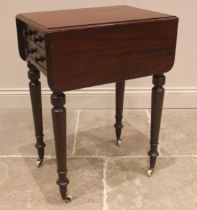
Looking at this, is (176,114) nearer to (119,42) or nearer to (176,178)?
(176,178)

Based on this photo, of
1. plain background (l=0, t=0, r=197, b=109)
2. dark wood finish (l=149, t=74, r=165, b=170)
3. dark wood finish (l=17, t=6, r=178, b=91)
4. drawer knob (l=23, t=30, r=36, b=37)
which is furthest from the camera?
plain background (l=0, t=0, r=197, b=109)

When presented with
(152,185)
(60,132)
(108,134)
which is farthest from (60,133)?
(108,134)

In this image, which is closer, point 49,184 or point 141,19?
point 141,19

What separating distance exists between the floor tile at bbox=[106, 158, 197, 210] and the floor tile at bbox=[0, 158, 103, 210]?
72 mm

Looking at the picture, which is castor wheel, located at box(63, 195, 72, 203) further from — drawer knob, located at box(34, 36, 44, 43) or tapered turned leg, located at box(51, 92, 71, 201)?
drawer knob, located at box(34, 36, 44, 43)

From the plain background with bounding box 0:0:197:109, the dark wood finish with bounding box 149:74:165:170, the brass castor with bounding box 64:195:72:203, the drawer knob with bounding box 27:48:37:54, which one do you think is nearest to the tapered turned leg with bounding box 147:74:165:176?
the dark wood finish with bounding box 149:74:165:170

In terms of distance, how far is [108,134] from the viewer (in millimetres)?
2090

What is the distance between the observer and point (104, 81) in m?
1.33

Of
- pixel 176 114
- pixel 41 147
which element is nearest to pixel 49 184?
pixel 41 147

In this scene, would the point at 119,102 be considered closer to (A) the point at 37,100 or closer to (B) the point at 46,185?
(A) the point at 37,100

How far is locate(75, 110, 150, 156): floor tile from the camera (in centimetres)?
192

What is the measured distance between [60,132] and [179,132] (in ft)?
3.25

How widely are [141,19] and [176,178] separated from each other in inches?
31.5

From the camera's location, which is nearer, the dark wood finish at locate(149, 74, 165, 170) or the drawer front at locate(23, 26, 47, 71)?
the drawer front at locate(23, 26, 47, 71)
